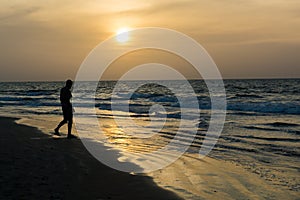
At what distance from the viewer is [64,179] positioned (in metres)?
7.09

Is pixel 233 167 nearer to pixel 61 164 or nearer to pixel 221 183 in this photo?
pixel 221 183

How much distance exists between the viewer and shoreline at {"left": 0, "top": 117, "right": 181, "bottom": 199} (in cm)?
620

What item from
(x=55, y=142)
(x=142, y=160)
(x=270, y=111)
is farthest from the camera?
(x=270, y=111)

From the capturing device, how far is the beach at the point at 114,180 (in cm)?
639

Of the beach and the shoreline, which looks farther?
the beach

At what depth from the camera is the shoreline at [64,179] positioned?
6203 mm

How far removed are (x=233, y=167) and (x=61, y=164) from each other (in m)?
3.73

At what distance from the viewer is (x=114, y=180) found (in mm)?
7473

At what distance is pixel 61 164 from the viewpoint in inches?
333

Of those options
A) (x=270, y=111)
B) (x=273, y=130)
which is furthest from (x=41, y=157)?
(x=270, y=111)

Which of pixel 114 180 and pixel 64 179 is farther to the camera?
pixel 114 180

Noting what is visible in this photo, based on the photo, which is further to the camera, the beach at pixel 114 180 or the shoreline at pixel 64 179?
the beach at pixel 114 180

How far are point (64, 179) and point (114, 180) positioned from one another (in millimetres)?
916

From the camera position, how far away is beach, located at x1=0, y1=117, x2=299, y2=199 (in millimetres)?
6387
